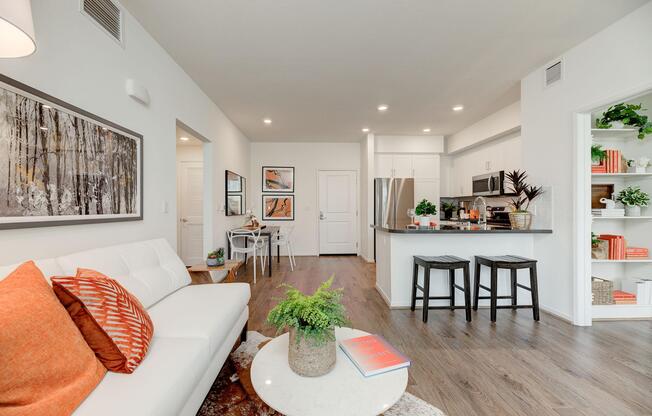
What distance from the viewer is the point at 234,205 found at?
4789 mm

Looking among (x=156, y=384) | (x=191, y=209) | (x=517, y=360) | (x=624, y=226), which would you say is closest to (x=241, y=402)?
(x=156, y=384)

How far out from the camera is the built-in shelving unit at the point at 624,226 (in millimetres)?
2699

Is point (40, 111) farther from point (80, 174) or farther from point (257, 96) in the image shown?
point (257, 96)

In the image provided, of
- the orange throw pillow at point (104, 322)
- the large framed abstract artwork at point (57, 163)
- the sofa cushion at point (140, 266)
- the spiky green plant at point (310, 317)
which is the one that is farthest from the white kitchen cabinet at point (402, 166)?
the orange throw pillow at point (104, 322)

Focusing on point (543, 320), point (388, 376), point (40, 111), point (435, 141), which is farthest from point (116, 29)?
point (435, 141)

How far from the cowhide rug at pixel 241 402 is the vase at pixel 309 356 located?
560 mm

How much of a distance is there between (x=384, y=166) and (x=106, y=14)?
188 inches

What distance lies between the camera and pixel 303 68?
9.62 feet

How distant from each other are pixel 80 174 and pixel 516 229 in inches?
150

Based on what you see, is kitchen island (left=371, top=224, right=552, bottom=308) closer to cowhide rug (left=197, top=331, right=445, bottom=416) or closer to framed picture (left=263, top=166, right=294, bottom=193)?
cowhide rug (left=197, top=331, right=445, bottom=416)

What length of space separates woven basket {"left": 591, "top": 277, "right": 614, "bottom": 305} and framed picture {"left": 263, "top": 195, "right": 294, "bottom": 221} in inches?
194

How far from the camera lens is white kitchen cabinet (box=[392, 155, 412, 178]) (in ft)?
19.1

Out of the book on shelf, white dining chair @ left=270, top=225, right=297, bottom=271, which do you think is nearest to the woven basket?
the book on shelf

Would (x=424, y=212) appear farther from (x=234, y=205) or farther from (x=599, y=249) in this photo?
(x=234, y=205)
